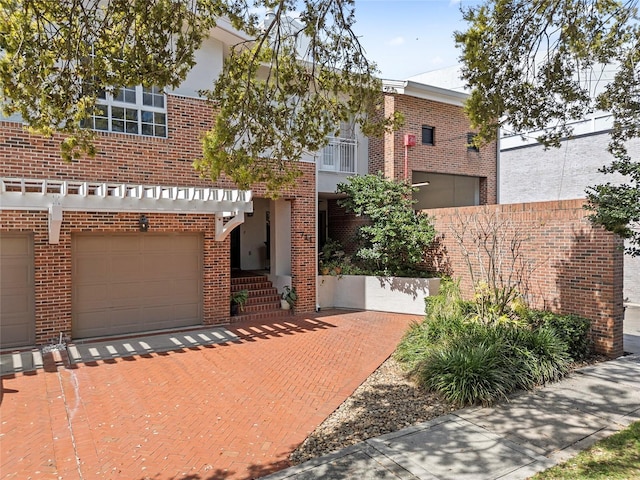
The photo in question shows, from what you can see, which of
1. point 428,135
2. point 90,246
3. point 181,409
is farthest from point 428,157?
point 181,409

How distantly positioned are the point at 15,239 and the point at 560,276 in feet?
37.5

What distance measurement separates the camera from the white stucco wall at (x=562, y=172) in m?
15.5

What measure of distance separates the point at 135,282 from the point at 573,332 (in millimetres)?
9337

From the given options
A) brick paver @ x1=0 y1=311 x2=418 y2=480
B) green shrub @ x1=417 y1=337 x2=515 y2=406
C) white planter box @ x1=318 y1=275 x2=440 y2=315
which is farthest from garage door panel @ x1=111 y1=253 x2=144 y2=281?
green shrub @ x1=417 y1=337 x2=515 y2=406

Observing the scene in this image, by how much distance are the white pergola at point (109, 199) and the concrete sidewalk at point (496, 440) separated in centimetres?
626

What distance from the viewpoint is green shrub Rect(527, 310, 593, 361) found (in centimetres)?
793

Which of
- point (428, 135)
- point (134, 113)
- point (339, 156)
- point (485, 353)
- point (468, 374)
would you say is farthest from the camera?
point (428, 135)

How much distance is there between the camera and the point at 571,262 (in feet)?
29.3

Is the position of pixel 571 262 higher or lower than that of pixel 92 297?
higher

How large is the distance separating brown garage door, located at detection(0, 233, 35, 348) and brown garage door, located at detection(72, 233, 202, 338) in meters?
0.79

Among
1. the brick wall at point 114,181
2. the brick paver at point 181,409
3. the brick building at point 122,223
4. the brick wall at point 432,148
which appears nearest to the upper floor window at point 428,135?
the brick wall at point 432,148

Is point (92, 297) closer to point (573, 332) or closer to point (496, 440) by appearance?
point (496, 440)

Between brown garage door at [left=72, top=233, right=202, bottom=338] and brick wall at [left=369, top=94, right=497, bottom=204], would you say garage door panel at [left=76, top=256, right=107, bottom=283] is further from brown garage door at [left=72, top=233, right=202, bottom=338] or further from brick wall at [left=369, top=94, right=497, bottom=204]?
brick wall at [left=369, top=94, right=497, bottom=204]

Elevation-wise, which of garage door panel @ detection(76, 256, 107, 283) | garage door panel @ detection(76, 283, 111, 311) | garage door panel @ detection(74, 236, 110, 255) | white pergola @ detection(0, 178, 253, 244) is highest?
white pergola @ detection(0, 178, 253, 244)
